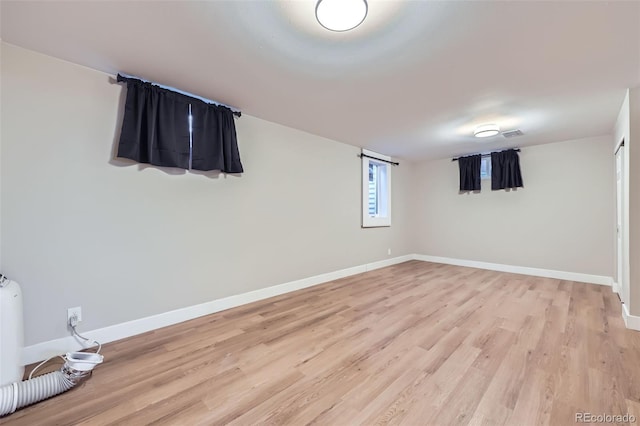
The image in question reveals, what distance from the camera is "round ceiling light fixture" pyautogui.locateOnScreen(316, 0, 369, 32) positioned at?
146 centimetres

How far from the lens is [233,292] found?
304 cm

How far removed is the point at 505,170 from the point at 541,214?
3.20 ft

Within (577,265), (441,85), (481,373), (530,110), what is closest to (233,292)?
(481,373)

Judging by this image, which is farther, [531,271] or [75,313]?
[531,271]

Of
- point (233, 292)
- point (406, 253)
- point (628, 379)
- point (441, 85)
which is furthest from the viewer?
point (406, 253)

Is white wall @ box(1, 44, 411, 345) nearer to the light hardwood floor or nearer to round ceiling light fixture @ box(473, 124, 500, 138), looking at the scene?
the light hardwood floor

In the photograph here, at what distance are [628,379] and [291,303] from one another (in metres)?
2.81

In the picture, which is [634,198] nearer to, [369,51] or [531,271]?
[531,271]

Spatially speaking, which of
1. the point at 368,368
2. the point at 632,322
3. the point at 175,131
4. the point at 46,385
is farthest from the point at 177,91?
the point at 632,322

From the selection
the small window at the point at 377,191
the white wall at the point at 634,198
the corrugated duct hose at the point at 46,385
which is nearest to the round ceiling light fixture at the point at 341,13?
the corrugated duct hose at the point at 46,385

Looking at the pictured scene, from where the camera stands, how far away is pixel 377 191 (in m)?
5.58

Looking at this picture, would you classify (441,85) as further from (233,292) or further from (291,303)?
(233,292)

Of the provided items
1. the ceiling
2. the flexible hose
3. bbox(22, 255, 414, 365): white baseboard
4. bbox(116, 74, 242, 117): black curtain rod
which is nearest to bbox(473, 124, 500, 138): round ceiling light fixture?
the ceiling

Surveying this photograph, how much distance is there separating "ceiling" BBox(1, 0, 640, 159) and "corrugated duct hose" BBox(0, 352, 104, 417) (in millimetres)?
2236
